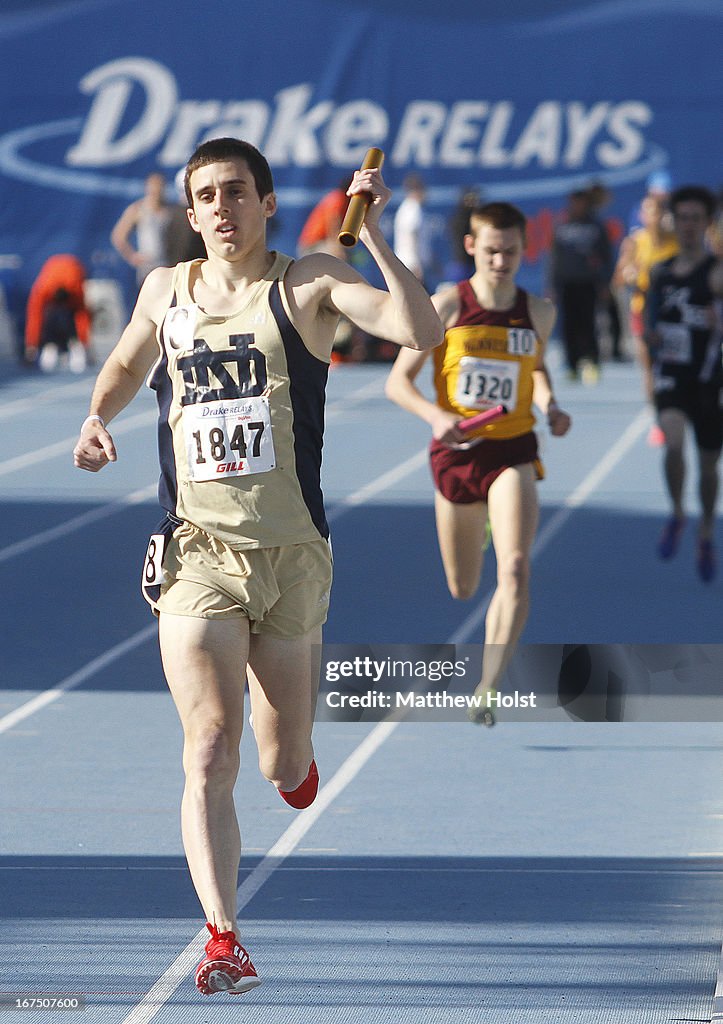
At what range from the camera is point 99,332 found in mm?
24219

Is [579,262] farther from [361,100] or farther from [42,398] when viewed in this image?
[361,100]

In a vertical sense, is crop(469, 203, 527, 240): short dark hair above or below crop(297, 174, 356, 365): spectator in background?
below

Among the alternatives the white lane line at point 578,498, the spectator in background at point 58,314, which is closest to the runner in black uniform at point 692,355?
the white lane line at point 578,498

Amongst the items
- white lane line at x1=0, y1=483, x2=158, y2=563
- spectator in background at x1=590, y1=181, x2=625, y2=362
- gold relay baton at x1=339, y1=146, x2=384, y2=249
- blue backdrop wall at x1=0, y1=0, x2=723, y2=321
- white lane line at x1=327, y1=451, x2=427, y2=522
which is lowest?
white lane line at x1=0, y1=483, x2=158, y2=563

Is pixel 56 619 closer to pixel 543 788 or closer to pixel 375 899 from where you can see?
pixel 543 788

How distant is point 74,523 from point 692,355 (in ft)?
14.8

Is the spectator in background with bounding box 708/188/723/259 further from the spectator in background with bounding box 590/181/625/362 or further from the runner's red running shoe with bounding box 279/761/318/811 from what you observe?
the runner's red running shoe with bounding box 279/761/318/811

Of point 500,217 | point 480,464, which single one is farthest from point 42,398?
point 500,217

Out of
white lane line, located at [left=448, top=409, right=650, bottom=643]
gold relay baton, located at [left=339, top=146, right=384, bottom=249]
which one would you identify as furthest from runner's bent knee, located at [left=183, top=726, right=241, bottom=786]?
white lane line, located at [left=448, top=409, right=650, bottom=643]

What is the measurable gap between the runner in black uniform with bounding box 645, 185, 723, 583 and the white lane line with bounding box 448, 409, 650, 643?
1.24 metres

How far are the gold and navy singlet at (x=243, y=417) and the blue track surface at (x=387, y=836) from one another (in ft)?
3.65

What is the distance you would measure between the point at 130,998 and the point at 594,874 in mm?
1677

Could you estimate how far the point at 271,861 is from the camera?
5.94 metres

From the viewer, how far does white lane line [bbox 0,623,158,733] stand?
8.00 m
